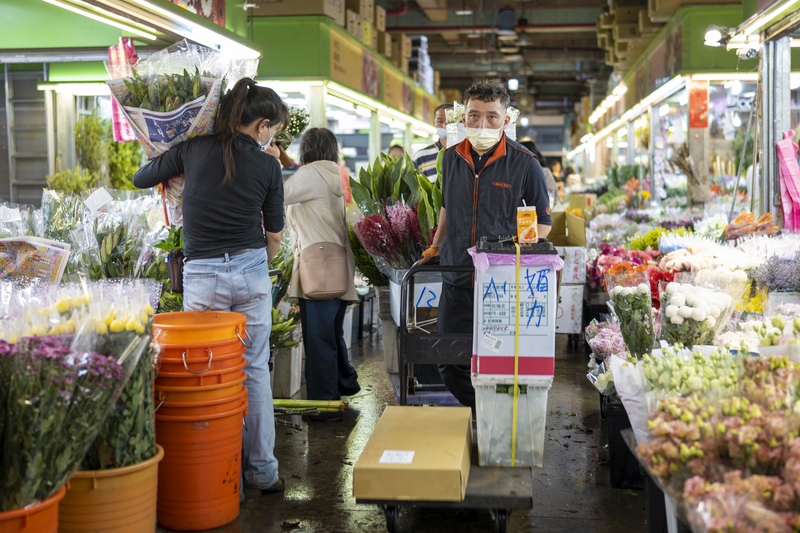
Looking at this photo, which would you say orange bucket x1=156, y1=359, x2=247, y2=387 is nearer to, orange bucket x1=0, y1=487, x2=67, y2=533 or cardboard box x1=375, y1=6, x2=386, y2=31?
orange bucket x1=0, y1=487, x2=67, y2=533

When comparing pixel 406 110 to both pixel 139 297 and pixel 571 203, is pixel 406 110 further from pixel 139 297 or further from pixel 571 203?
pixel 139 297

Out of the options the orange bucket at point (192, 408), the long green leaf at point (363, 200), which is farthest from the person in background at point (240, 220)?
the long green leaf at point (363, 200)

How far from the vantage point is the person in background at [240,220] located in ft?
9.52

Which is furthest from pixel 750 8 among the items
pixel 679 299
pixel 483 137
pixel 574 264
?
pixel 679 299

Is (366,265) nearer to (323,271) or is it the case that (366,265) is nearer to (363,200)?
(363,200)

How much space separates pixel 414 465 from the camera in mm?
2328

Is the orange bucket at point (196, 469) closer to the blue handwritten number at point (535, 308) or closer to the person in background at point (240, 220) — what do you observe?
the person in background at point (240, 220)

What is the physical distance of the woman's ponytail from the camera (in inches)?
114

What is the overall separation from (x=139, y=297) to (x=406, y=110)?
1012 centimetres

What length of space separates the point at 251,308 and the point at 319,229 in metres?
1.20

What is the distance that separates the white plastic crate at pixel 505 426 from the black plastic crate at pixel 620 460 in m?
0.61

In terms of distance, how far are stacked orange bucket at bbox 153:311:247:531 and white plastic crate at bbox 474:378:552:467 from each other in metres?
0.93

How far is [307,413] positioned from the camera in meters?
3.89

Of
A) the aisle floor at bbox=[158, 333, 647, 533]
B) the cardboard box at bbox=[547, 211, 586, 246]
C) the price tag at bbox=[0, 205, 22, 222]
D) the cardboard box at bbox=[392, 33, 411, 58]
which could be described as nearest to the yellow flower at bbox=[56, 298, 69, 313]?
the aisle floor at bbox=[158, 333, 647, 533]
